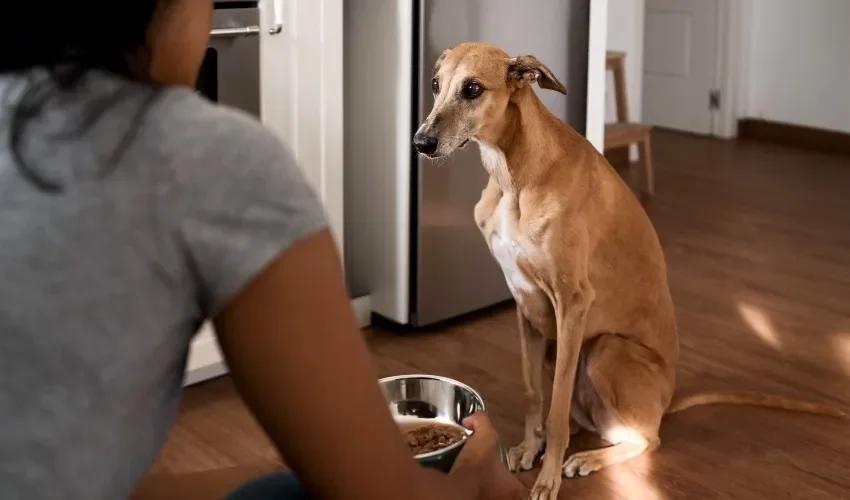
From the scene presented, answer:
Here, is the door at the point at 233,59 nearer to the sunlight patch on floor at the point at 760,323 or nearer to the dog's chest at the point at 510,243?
the dog's chest at the point at 510,243

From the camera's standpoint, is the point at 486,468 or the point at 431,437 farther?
the point at 431,437

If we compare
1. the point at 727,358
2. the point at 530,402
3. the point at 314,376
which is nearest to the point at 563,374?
the point at 530,402

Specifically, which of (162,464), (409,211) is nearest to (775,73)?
(409,211)

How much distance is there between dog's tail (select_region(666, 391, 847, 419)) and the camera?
225 centimetres

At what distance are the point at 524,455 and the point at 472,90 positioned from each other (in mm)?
756

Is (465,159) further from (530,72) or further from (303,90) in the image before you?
(530,72)

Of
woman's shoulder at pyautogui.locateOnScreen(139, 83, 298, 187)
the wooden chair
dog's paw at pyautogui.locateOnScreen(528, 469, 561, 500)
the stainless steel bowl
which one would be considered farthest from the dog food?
the wooden chair

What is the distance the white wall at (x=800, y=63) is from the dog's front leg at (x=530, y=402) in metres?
3.65

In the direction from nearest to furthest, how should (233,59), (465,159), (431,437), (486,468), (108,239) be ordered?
(108,239)
(486,468)
(431,437)
(233,59)
(465,159)

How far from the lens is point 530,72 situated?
1896mm

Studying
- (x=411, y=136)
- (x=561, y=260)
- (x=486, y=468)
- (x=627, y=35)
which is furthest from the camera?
(x=627, y=35)

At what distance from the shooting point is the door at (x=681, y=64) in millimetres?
5348

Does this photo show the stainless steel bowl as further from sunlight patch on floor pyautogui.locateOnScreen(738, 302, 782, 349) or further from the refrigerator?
sunlight patch on floor pyautogui.locateOnScreen(738, 302, 782, 349)

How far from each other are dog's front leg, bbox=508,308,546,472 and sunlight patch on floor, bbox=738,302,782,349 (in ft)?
2.99
